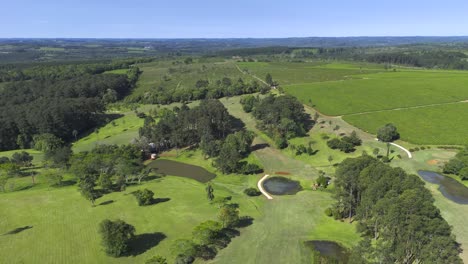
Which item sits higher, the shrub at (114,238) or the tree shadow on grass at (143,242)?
the shrub at (114,238)

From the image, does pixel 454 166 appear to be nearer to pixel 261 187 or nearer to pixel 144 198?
pixel 261 187

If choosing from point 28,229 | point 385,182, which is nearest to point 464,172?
point 385,182

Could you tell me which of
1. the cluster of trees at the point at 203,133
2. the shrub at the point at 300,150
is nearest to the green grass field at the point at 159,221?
the cluster of trees at the point at 203,133

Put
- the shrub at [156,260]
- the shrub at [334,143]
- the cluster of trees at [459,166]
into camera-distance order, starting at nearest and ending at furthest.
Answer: the shrub at [156,260]
the cluster of trees at [459,166]
the shrub at [334,143]

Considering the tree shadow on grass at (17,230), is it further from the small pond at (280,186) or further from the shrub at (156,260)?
the small pond at (280,186)

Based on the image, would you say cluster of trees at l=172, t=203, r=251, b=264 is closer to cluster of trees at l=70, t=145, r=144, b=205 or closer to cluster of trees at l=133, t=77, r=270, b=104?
cluster of trees at l=70, t=145, r=144, b=205

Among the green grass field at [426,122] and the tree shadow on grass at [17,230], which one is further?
the green grass field at [426,122]

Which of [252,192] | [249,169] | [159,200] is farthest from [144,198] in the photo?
[249,169]

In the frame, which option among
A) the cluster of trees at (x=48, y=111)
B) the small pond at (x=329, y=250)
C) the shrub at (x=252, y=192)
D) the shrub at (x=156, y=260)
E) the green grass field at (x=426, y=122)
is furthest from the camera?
the cluster of trees at (x=48, y=111)
